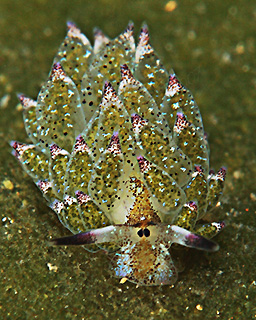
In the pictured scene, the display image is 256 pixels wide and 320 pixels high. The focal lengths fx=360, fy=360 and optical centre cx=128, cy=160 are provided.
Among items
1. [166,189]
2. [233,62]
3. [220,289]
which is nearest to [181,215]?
[166,189]

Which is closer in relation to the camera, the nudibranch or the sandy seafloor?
the nudibranch

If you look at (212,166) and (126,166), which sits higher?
(212,166)

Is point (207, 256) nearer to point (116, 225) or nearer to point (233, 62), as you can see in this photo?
point (116, 225)

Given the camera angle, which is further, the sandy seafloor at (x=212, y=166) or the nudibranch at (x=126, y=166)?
the sandy seafloor at (x=212, y=166)

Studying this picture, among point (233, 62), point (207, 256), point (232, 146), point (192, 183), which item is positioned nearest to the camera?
point (192, 183)
